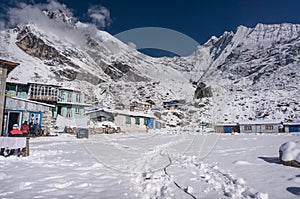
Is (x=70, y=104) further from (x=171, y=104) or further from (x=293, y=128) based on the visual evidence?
(x=171, y=104)

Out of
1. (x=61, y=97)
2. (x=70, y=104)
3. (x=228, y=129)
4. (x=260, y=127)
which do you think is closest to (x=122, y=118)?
(x=70, y=104)

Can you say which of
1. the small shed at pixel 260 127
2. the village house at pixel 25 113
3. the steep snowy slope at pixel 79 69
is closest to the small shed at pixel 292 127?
the small shed at pixel 260 127

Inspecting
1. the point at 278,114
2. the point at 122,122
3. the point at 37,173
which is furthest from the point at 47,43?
the point at 37,173

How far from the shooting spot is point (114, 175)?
545 centimetres

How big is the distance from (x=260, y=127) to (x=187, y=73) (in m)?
88.8

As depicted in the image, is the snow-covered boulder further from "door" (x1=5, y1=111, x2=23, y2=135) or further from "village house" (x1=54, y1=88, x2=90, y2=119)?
"village house" (x1=54, y1=88, x2=90, y2=119)

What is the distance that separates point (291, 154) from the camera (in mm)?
5816

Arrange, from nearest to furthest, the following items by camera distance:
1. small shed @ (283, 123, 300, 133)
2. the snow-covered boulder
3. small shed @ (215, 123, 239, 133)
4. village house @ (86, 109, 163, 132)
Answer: the snow-covered boulder < village house @ (86, 109, 163, 132) < small shed @ (283, 123, 300, 133) < small shed @ (215, 123, 239, 133)

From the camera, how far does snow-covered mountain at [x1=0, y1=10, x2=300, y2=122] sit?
197ft

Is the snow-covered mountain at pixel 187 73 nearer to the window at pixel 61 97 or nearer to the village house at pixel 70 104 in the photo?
the village house at pixel 70 104

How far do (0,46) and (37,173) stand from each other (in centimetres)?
13280

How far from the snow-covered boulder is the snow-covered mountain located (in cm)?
3606

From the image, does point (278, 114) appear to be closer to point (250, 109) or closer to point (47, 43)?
point (250, 109)

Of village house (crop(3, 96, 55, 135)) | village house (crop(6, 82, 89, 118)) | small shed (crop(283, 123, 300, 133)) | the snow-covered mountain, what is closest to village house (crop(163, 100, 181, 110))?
the snow-covered mountain
